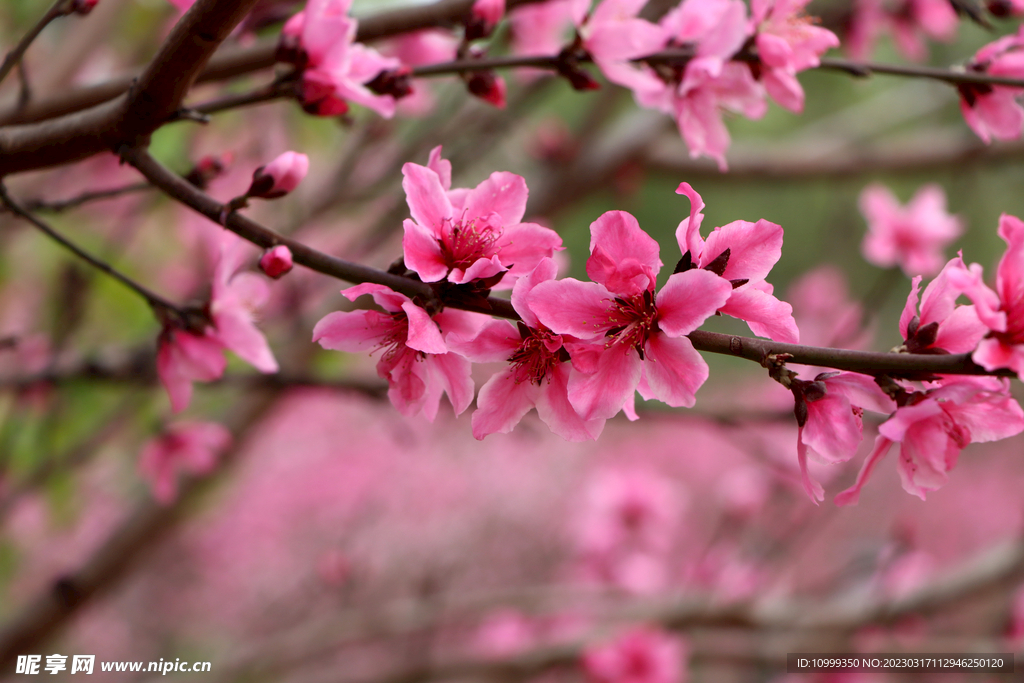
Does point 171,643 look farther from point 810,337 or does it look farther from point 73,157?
point 73,157

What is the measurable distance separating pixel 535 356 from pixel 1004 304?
16.4 inches

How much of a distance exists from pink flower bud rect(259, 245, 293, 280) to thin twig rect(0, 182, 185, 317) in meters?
0.25

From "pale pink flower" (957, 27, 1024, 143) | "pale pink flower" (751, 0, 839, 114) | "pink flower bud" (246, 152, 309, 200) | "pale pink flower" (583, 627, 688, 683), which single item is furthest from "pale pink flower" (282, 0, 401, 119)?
"pale pink flower" (583, 627, 688, 683)

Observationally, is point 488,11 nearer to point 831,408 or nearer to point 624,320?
point 624,320

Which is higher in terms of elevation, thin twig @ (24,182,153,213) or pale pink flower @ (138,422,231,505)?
thin twig @ (24,182,153,213)

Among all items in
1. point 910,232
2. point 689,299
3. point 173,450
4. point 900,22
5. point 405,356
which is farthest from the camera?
point 910,232

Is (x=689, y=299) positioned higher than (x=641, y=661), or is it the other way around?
(x=689, y=299)

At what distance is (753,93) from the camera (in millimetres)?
968

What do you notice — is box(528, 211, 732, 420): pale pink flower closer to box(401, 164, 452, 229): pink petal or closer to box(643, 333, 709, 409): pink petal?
box(643, 333, 709, 409): pink petal

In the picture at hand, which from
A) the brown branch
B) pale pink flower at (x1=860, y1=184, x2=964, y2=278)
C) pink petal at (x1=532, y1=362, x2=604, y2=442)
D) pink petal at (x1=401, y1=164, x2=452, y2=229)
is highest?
pink petal at (x1=401, y1=164, x2=452, y2=229)

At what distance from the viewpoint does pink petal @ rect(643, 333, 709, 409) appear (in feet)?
2.06

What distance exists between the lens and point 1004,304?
0.60 meters

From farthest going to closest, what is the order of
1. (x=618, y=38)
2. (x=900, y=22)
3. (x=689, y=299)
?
(x=900, y=22) < (x=618, y=38) < (x=689, y=299)

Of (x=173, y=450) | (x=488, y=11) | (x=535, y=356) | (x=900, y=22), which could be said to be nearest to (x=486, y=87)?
(x=488, y=11)
